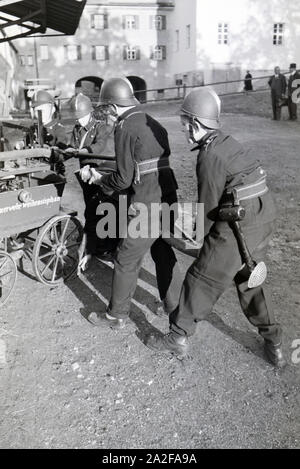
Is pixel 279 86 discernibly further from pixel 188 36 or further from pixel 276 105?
pixel 188 36

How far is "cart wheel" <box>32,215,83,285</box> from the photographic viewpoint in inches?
191

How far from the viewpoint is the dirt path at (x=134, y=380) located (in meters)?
2.91

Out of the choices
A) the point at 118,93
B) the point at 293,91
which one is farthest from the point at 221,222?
the point at 293,91

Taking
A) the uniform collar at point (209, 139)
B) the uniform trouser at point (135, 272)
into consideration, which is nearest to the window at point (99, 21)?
→ the uniform trouser at point (135, 272)

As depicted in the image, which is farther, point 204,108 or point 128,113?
point 128,113

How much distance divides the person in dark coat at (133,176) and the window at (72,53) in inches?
1652

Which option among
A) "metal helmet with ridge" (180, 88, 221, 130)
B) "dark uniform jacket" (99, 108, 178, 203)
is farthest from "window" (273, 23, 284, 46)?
"metal helmet with ridge" (180, 88, 221, 130)

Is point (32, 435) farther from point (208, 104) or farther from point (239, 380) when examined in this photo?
point (208, 104)

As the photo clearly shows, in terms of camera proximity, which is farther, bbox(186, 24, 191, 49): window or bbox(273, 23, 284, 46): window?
bbox(186, 24, 191, 49): window


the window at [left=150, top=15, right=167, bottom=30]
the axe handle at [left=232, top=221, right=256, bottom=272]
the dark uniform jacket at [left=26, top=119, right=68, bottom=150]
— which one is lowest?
the axe handle at [left=232, top=221, right=256, bottom=272]

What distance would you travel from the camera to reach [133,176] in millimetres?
3893

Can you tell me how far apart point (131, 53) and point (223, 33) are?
12862 mm

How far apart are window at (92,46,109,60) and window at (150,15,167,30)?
4886mm

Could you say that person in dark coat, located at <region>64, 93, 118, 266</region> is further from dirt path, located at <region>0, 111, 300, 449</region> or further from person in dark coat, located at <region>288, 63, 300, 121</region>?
person in dark coat, located at <region>288, 63, 300, 121</region>
